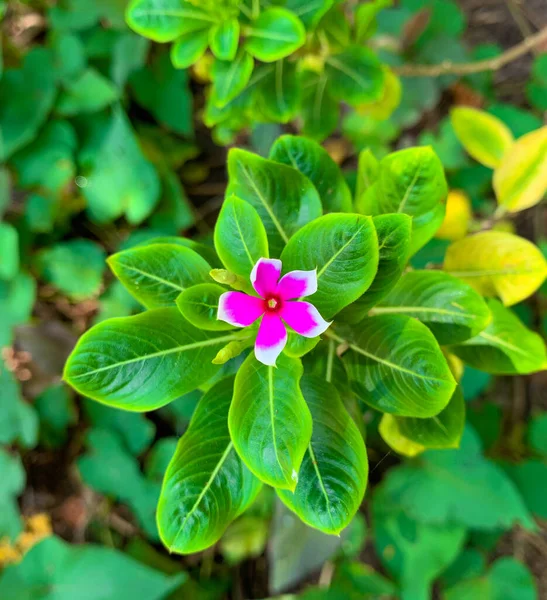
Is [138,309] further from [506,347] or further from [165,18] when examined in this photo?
[506,347]

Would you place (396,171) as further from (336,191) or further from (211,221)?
(211,221)

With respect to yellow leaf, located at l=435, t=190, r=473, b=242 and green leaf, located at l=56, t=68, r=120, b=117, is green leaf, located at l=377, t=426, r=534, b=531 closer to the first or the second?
yellow leaf, located at l=435, t=190, r=473, b=242

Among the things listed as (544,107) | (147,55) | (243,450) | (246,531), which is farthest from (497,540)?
(147,55)

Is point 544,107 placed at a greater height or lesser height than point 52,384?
greater

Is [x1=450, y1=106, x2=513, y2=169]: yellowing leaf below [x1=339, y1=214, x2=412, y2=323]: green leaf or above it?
below

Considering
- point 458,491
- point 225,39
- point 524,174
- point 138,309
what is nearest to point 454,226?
point 524,174

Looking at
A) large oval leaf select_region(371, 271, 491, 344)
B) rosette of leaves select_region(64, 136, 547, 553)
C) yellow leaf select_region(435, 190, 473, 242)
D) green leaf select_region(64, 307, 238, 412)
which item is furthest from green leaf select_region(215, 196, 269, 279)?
yellow leaf select_region(435, 190, 473, 242)
